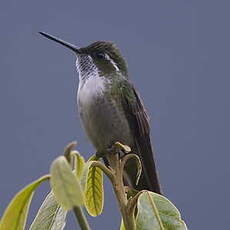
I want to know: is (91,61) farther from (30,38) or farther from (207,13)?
(30,38)

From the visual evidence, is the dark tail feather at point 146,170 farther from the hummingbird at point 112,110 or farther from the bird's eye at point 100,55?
the bird's eye at point 100,55

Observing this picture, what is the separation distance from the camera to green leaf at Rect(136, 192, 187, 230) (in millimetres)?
1155

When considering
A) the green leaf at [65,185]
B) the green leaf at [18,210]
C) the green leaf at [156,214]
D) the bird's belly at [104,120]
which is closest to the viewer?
the green leaf at [65,185]

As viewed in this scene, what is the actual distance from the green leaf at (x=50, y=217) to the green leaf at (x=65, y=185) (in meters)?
0.28

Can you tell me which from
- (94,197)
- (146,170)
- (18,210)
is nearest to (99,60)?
(146,170)

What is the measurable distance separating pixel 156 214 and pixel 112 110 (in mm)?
1056

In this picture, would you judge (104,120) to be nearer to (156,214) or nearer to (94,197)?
(94,197)

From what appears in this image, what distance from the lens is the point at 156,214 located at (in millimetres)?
1192

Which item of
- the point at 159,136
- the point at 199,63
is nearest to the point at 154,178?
the point at 159,136

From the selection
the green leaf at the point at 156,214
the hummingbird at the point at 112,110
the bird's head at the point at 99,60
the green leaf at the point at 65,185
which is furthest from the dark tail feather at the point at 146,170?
the green leaf at the point at 65,185

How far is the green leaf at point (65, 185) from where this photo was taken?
86cm

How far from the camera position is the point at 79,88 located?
7.32 ft

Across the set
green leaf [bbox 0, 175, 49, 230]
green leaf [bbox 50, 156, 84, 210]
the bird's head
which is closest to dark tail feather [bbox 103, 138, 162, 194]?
the bird's head

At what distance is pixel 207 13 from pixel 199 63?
291 centimetres
